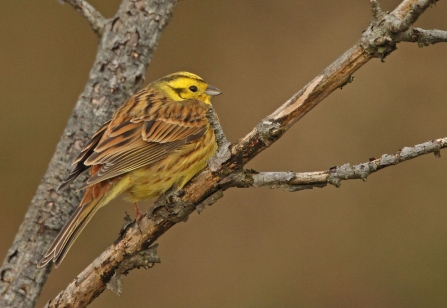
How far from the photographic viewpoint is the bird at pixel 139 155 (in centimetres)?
421

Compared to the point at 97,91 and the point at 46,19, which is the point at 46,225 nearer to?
the point at 97,91

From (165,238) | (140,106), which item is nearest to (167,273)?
(165,238)

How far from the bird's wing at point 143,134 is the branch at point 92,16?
0.51 m

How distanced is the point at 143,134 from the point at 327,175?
166 cm

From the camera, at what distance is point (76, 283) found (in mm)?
3811

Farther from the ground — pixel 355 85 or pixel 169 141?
pixel 355 85

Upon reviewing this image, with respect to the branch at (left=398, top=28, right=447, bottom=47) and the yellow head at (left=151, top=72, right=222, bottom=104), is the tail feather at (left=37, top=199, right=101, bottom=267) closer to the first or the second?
the yellow head at (left=151, top=72, right=222, bottom=104)

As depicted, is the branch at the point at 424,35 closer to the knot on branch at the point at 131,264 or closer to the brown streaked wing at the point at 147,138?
the knot on branch at the point at 131,264

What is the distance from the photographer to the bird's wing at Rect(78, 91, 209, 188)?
14.3 ft

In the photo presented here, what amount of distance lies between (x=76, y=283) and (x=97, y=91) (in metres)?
1.29

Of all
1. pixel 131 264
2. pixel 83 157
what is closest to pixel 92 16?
pixel 83 157

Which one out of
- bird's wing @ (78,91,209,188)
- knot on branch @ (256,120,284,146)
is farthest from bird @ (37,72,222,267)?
knot on branch @ (256,120,284,146)

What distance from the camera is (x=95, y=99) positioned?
451 cm

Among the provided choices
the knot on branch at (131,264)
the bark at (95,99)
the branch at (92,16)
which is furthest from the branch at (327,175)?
the branch at (92,16)
